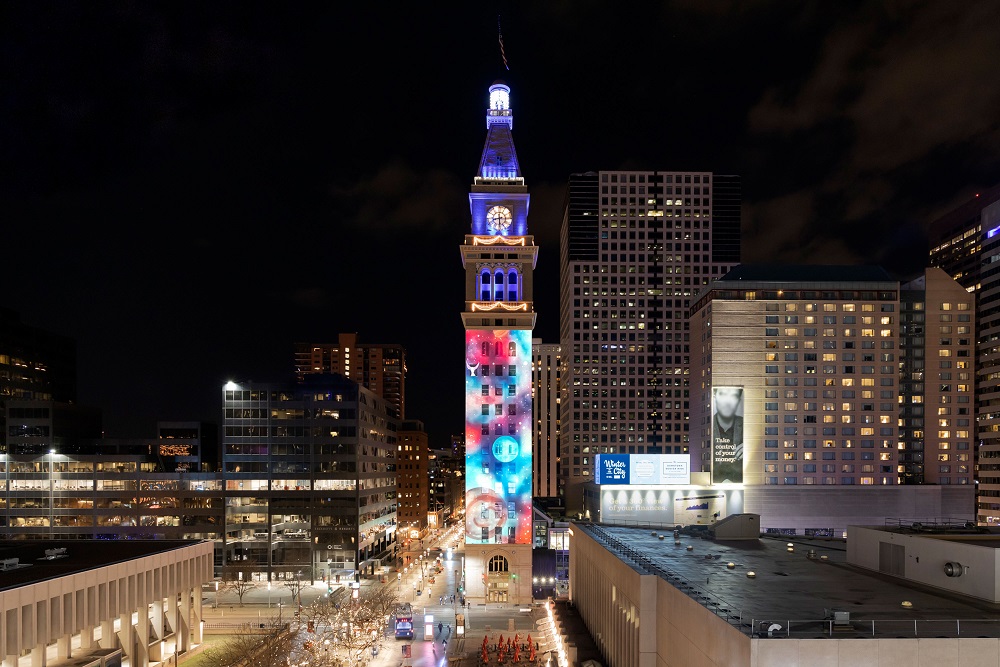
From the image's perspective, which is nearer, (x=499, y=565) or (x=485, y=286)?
(x=499, y=565)

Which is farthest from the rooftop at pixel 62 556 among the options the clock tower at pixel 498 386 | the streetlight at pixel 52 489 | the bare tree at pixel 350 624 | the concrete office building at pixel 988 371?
the concrete office building at pixel 988 371

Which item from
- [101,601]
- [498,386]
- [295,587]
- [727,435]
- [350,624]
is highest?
[498,386]

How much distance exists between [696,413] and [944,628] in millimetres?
125258

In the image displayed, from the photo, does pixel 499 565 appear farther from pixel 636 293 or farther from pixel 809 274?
pixel 636 293

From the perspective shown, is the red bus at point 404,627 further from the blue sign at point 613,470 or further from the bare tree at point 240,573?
the blue sign at point 613,470

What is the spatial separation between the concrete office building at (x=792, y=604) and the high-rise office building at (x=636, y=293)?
128526 millimetres

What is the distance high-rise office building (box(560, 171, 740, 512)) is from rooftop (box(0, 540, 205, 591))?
439 ft

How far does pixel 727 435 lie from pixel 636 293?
2601 inches

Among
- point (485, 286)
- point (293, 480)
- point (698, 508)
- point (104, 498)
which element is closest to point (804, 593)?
point (485, 286)

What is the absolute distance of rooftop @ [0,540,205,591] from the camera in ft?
165

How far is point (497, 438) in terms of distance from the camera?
102m

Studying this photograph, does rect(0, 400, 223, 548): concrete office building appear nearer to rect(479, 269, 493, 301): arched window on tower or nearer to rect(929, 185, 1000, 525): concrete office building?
rect(479, 269, 493, 301): arched window on tower

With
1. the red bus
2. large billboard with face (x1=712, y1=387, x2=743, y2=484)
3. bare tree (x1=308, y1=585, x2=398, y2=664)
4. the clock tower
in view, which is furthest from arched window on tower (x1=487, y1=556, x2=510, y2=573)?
large billboard with face (x1=712, y1=387, x2=743, y2=484)

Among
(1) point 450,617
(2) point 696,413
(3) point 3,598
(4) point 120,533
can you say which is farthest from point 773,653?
(2) point 696,413
